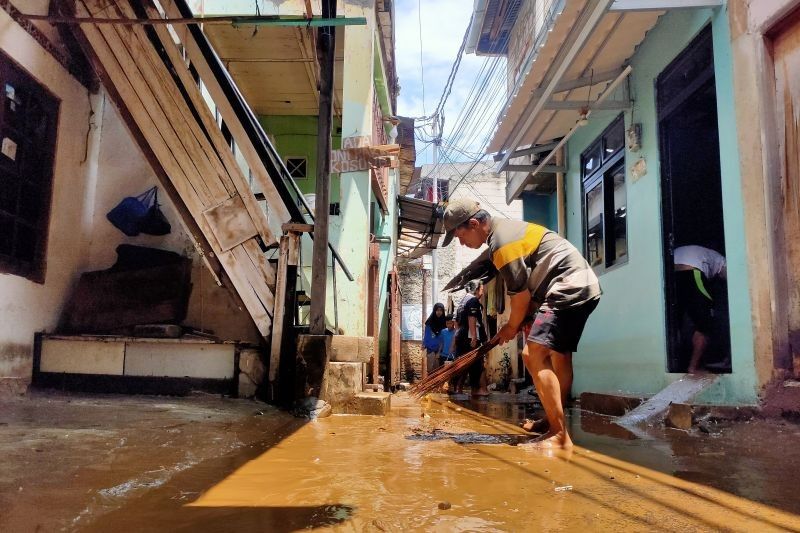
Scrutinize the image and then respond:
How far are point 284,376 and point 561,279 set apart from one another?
2352 millimetres

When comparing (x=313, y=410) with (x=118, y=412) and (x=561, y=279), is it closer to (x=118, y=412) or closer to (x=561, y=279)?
(x=118, y=412)

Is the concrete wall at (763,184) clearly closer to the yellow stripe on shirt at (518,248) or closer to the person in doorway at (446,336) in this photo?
the yellow stripe on shirt at (518,248)

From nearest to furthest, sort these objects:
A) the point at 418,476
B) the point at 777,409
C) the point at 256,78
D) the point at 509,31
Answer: the point at 418,476 < the point at 777,409 < the point at 256,78 < the point at 509,31

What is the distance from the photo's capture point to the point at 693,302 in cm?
527

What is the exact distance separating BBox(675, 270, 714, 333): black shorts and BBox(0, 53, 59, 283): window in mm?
5650

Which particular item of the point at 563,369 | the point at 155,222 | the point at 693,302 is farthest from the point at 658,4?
the point at 155,222

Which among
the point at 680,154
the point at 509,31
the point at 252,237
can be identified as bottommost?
the point at 252,237

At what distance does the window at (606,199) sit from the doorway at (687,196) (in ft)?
2.83

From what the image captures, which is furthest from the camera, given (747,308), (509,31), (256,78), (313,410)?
(509,31)

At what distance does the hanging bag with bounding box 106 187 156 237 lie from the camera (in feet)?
17.6

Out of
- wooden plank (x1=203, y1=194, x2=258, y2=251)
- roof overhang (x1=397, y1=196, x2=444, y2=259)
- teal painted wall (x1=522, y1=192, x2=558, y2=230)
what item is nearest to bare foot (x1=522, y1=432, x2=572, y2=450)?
wooden plank (x1=203, y1=194, x2=258, y2=251)

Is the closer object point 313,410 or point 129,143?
point 313,410

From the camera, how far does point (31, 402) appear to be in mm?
3861

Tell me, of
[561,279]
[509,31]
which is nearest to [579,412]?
[561,279]
